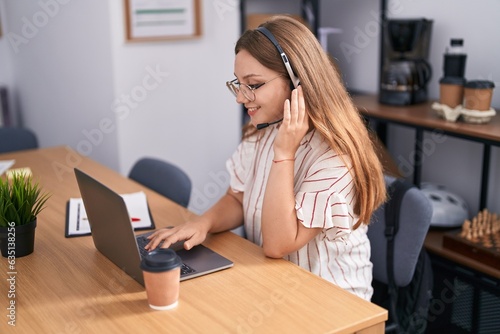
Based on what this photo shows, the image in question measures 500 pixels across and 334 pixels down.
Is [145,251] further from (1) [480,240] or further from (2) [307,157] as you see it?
(1) [480,240]

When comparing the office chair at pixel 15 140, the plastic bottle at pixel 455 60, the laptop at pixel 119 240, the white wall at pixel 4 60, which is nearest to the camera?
the laptop at pixel 119 240

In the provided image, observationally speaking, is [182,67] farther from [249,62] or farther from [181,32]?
[249,62]

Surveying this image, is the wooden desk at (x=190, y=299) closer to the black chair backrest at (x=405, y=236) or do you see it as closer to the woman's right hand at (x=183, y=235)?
the woman's right hand at (x=183, y=235)

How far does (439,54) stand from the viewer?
8.75 ft

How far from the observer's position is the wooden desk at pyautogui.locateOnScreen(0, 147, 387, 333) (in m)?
1.20

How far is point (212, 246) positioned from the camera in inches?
63.5

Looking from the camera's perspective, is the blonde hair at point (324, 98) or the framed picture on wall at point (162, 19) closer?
the blonde hair at point (324, 98)

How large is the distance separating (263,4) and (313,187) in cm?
205

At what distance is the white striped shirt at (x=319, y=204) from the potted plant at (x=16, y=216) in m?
0.56

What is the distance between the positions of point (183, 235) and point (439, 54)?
160 cm

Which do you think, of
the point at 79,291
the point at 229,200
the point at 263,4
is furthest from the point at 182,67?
the point at 79,291

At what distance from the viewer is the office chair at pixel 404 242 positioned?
1.73 m

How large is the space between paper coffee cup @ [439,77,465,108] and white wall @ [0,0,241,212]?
124 centimetres

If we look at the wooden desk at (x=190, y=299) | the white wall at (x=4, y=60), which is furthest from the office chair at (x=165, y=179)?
the white wall at (x=4, y=60)
